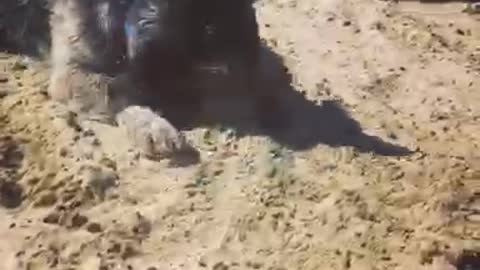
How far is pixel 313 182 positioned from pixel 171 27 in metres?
1.13

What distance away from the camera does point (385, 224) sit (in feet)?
14.3

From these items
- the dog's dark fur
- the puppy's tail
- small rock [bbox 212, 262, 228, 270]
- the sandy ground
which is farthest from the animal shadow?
the puppy's tail

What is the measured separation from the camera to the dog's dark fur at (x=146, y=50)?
5.14 m

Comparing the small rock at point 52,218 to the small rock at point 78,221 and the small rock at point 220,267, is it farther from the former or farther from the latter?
the small rock at point 220,267

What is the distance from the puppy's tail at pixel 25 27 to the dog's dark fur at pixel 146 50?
A: 39cm

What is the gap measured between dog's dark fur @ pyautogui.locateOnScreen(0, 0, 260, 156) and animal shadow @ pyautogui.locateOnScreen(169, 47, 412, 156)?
0.14 meters

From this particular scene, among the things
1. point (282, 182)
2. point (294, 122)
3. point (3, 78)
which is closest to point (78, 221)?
point (282, 182)

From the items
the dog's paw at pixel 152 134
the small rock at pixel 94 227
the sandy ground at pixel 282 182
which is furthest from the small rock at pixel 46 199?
the dog's paw at pixel 152 134

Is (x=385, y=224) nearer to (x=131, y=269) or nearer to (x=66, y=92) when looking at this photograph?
(x=131, y=269)

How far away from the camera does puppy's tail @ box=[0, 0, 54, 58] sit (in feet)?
19.7

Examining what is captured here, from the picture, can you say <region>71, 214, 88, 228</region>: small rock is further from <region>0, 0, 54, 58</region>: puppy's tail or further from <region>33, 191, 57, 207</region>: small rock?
<region>0, 0, 54, 58</region>: puppy's tail

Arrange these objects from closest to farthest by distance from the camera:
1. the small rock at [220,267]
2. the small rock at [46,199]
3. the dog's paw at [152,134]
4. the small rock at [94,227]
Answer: the small rock at [220,267]
the small rock at [94,227]
the small rock at [46,199]
the dog's paw at [152,134]

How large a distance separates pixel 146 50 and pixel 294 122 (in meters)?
0.84

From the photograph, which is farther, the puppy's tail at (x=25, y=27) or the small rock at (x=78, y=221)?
the puppy's tail at (x=25, y=27)
